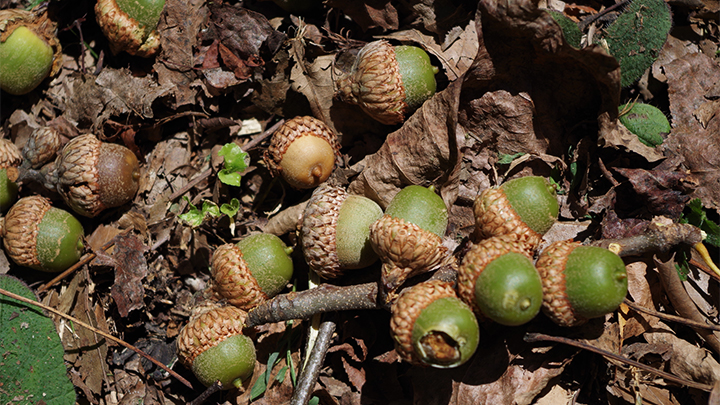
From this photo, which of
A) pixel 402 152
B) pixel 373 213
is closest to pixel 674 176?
pixel 402 152

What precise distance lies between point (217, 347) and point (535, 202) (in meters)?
2.16

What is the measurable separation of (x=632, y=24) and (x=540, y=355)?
2281 millimetres

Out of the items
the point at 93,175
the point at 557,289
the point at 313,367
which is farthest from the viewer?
the point at 93,175

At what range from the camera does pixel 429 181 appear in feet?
10.2

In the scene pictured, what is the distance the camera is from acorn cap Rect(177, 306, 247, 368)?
9.64 ft

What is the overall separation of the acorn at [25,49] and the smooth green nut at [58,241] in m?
1.07

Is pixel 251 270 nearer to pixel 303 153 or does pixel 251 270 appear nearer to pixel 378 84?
pixel 303 153

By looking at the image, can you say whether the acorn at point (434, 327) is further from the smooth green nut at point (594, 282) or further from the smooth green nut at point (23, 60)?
the smooth green nut at point (23, 60)

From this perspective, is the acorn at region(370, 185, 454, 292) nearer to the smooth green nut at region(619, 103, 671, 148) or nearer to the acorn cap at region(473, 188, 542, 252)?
the acorn cap at region(473, 188, 542, 252)

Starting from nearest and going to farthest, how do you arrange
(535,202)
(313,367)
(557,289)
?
(557,289) → (535,202) → (313,367)

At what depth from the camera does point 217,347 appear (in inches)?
115

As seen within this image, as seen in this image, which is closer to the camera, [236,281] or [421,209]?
[421,209]

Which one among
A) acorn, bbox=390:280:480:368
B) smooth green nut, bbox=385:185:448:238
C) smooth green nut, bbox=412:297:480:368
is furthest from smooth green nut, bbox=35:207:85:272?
smooth green nut, bbox=412:297:480:368

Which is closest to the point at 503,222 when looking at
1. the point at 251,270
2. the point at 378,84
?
the point at 378,84
